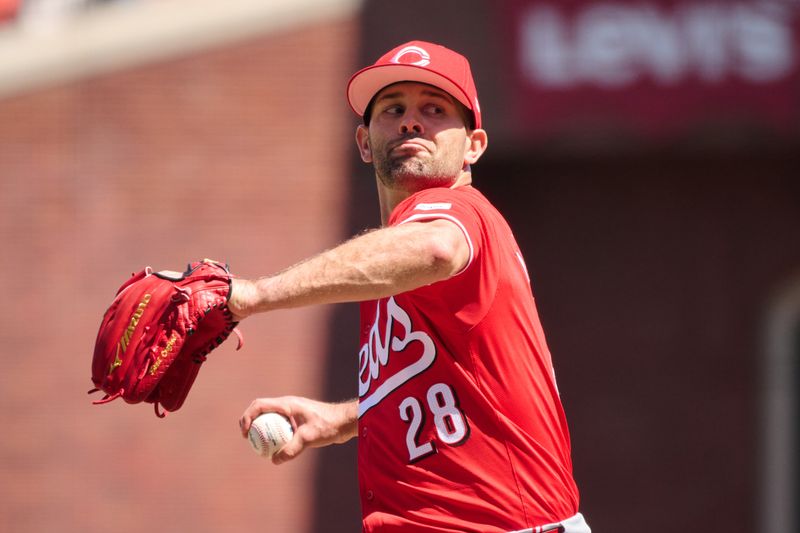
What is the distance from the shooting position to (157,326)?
321 centimetres

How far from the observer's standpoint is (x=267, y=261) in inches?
464

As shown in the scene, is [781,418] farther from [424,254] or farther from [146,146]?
[424,254]

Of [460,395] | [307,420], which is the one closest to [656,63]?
[307,420]

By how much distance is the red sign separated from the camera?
423 inches

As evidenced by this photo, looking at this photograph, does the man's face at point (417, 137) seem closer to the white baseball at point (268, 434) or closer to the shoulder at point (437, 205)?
the shoulder at point (437, 205)

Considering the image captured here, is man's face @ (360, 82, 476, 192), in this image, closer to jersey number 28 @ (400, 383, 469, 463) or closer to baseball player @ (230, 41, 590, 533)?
baseball player @ (230, 41, 590, 533)

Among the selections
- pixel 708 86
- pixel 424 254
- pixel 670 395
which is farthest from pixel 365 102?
pixel 670 395

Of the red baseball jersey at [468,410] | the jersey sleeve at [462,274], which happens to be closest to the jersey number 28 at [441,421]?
the red baseball jersey at [468,410]

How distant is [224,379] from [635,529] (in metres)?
4.18

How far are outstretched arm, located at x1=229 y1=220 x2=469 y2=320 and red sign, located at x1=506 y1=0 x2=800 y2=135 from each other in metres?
7.88

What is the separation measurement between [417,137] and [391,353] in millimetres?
691

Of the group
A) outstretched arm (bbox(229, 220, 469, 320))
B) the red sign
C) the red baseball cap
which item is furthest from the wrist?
the red sign

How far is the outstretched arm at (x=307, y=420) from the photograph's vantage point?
390 cm

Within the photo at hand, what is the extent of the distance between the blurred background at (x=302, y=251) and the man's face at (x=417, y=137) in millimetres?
7462
